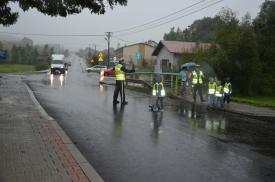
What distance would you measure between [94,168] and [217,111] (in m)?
10.1

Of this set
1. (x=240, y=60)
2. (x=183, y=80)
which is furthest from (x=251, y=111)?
(x=240, y=60)

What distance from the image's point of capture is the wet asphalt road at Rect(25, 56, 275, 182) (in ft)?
22.0

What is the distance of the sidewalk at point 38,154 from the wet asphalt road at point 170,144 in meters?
0.40

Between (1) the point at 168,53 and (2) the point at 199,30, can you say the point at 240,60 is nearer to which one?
(1) the point at 168,53

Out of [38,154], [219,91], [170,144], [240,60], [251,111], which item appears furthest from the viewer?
[240,60]

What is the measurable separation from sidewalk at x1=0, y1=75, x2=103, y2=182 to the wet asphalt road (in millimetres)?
404

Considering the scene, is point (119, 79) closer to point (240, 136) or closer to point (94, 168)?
point (240, 136)

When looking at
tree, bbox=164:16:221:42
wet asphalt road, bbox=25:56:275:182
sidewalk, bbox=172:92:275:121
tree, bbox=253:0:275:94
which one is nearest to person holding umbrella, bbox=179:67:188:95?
sidewalk, bbox=172:92:275:121

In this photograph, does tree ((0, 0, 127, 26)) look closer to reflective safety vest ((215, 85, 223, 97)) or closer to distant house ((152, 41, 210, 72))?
reflective safety vest ((215, 85, 223, 97))

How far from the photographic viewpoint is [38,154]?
7.25 metres

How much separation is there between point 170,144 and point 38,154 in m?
2.96

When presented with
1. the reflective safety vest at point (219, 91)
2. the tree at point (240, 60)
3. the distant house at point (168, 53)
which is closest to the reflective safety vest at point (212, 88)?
the reflective safety vest at point (219, 91)

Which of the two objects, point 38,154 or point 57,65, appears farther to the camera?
point 57,65

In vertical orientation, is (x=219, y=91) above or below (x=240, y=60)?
below
